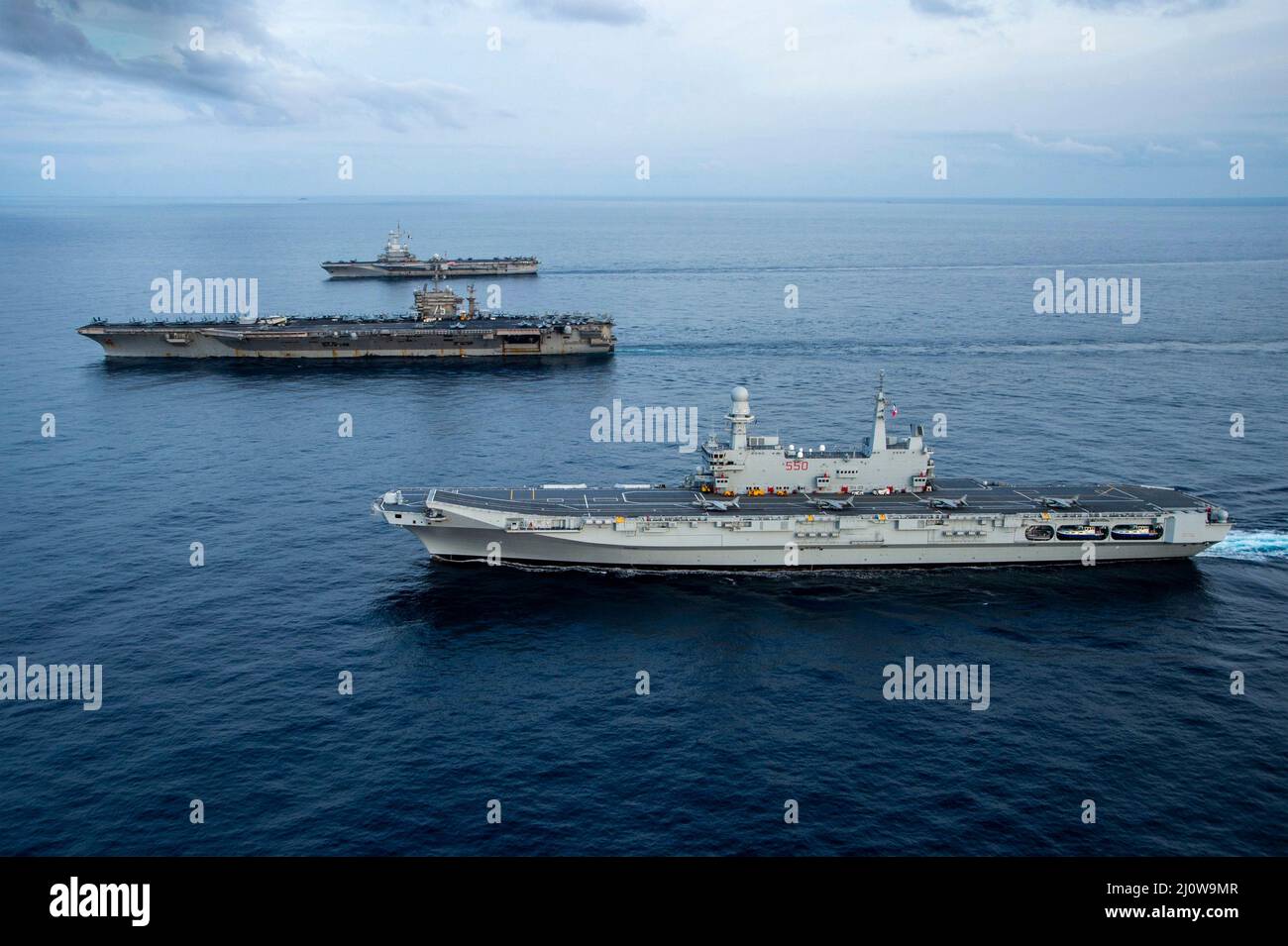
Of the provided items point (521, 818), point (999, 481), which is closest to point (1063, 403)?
point (999, 481)

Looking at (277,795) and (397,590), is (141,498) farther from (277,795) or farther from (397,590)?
(277,795)

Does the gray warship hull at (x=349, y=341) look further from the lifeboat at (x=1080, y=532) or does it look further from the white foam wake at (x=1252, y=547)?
the white foam wake at (x=1252, y=547)

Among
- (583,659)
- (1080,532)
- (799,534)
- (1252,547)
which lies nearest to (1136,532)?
(1080,532)

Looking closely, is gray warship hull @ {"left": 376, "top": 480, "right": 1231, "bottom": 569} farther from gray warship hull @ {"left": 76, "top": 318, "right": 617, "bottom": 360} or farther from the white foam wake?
gray warship hull @ {"left": 76, "top": 318, "right": 617, "bottom": 360}

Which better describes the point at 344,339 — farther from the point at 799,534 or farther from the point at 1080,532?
the point at 1080,532

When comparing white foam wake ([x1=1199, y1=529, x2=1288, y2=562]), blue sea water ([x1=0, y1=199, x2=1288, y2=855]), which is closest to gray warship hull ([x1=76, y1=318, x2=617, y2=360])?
blue sea water ([x1=0, y1=199, x2=1288, y2=855])

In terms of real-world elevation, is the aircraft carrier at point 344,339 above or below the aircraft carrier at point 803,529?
above

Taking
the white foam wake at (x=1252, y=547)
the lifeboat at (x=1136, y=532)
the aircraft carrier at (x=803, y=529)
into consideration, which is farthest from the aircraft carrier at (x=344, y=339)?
the white foam wake at (x=1252, y=547)
